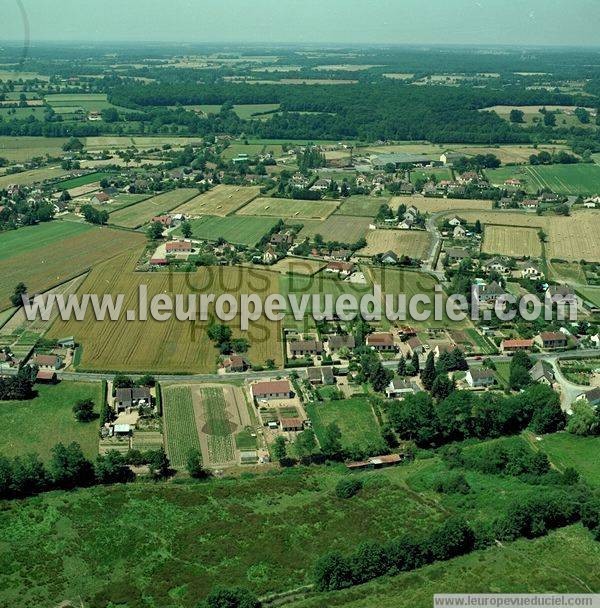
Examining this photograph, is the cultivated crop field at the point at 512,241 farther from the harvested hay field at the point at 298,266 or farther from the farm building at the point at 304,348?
the farm building at the point at 304,348

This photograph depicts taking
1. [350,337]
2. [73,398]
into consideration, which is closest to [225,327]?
[350,337]

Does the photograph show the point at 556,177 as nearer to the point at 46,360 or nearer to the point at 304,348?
the point at 304,348

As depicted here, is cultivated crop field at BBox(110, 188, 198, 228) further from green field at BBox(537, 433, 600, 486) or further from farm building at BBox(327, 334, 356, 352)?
green field at BBox(537, 433, 600, 486)

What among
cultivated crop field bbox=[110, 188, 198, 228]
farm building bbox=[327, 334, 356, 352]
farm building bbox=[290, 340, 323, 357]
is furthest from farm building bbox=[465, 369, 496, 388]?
cultivated crop field bbox=[110, 188, 198, 228]

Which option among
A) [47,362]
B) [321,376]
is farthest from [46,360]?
[321,376]

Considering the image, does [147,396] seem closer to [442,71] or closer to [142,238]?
[142,238]

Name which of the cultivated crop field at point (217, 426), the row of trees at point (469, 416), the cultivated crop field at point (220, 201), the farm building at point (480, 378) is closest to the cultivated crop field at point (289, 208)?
the cultivated crop field at point (220, 201)
